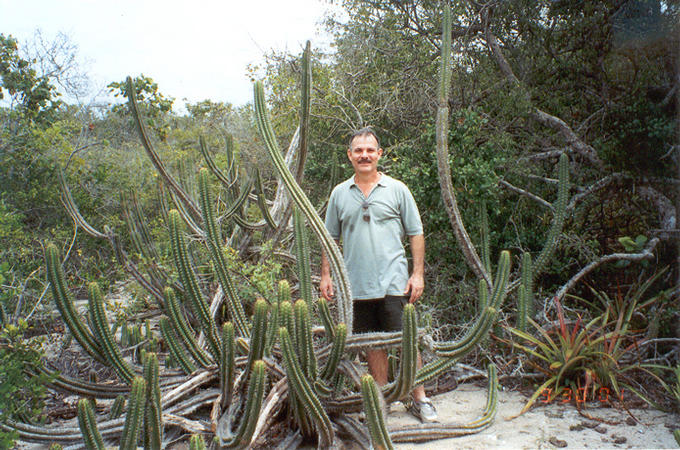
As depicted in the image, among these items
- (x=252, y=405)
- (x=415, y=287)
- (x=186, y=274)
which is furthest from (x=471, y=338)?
(x=186, y=274)

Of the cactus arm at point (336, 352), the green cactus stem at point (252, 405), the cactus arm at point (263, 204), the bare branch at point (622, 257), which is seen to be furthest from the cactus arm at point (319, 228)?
the bare branch at point (622, 257)

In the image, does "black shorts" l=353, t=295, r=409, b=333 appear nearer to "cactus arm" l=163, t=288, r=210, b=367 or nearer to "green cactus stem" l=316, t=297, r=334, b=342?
"green cactus stem" l=316, t=297, r=334, b=342

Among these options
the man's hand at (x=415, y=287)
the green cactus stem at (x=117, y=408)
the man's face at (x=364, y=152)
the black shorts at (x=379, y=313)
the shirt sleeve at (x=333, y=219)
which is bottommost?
the green cactus stem at (x=117, y=408)

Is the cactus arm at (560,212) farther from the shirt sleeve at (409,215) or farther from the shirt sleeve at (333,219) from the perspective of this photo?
the shirt sleeve at (333,219)

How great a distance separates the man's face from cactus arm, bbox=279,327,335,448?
134cm

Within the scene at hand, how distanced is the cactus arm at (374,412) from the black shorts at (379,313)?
39.5 inches

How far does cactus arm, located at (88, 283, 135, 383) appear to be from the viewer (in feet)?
8.27

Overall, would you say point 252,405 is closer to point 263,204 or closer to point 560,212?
point 263,204

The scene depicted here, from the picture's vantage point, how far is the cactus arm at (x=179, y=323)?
2.65 metres

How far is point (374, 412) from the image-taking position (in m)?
2.11

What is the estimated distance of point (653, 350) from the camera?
3668 mm

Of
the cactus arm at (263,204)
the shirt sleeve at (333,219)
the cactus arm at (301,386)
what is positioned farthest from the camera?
the cactus arm at (263,204)

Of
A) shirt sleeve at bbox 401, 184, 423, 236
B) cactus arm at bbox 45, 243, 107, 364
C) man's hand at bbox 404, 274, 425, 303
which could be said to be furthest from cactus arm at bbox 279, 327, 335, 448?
shirt sleeve at bbox 401, 184, 423, 236
